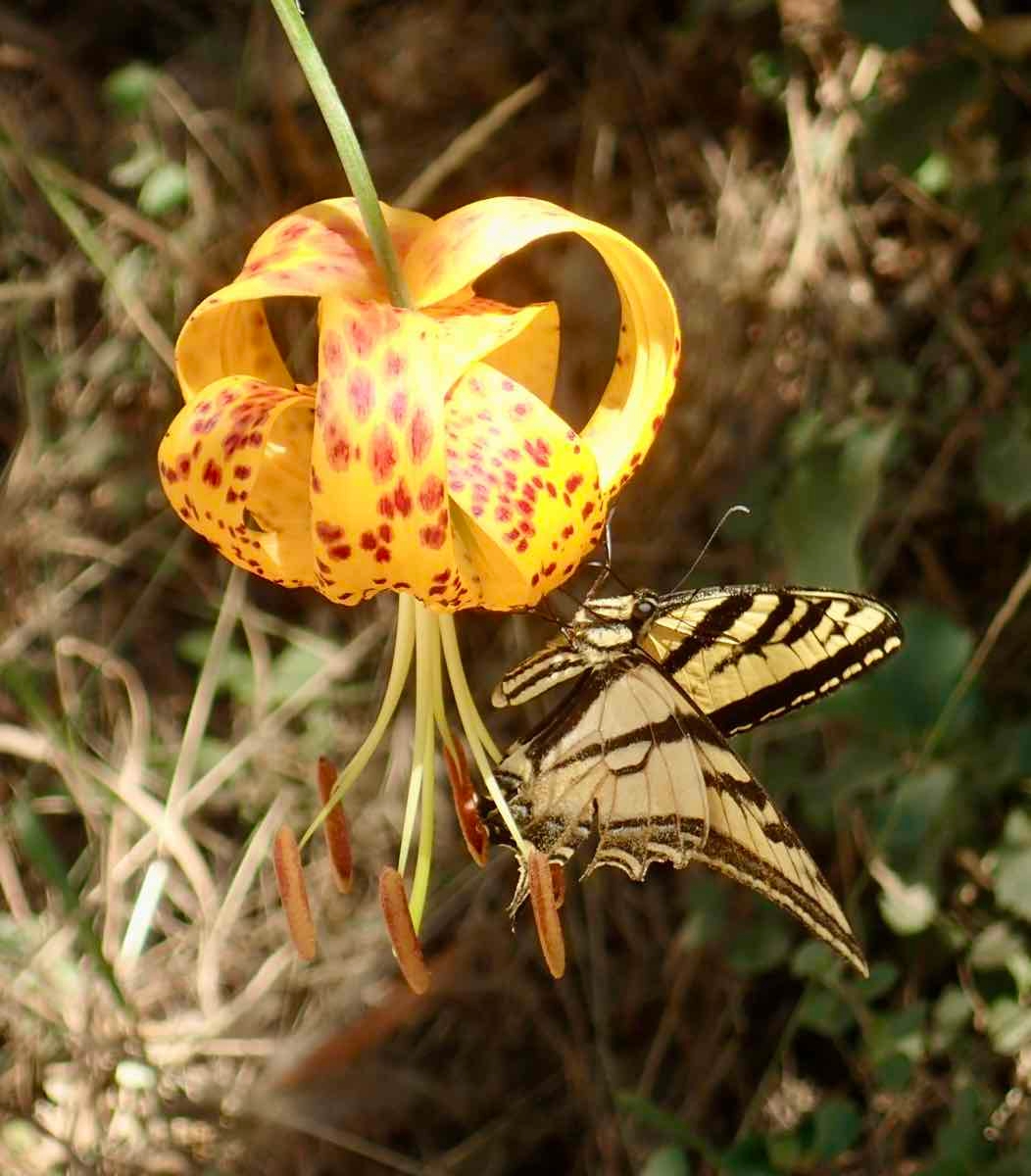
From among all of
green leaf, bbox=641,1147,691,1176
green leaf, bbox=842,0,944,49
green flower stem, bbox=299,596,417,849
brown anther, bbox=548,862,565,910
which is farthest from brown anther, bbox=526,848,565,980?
green leaf, bbox=842,0,944,49

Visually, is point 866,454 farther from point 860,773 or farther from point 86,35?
point 86,35

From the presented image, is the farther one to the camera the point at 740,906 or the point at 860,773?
the point at 740,906

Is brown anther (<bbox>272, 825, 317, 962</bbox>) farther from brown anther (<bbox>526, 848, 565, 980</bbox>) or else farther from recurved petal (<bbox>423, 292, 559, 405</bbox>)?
recurved petal (<bbox>423, 292, 559, 405</bbox>)

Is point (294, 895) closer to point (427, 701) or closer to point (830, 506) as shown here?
point (427, 701)

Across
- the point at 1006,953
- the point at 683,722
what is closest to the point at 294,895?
the point at 683,722

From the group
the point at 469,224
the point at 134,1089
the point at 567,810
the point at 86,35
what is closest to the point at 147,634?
the point at 134,1089

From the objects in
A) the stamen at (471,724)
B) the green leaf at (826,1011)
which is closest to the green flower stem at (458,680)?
the stamen at (471,724)

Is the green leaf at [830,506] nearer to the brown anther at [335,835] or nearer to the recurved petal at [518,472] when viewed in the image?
the brown anther at [335,835]
